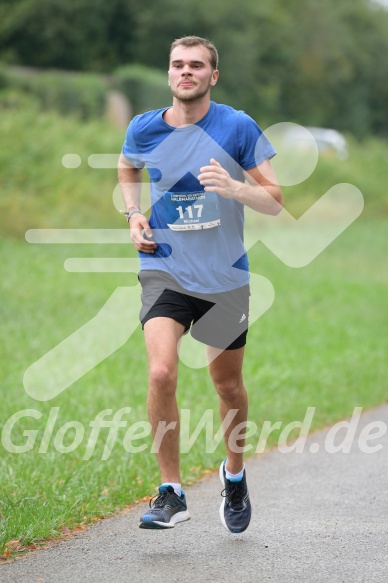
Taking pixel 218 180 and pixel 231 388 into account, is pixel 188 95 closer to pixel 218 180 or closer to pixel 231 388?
pixel 218 180

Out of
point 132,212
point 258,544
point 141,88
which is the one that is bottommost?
point 258,544

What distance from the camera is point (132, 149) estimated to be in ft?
19.6

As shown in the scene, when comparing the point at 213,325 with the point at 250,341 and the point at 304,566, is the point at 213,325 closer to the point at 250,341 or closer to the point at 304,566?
the point at 304,566

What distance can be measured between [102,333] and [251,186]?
27.9 ft

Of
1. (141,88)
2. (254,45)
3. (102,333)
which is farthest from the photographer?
(254,45)

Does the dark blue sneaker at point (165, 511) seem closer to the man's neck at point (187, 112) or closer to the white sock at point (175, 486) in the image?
the white sock at point (175, 486)

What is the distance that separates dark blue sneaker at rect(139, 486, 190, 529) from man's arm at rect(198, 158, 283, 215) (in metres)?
1.45

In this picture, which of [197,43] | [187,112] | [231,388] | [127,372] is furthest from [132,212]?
[127,372]

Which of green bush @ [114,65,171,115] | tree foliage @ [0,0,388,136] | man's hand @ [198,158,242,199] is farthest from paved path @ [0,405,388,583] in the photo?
tree foliage @ [0,0,388,136]

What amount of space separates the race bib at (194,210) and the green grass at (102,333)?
5.47 ft

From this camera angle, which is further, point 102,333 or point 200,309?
point 102,333

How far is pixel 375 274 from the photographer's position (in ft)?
79.5

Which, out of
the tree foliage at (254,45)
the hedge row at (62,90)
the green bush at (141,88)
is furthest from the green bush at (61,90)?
the tree foliage at (254,45)

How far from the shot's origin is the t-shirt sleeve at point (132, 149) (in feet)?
19.4
